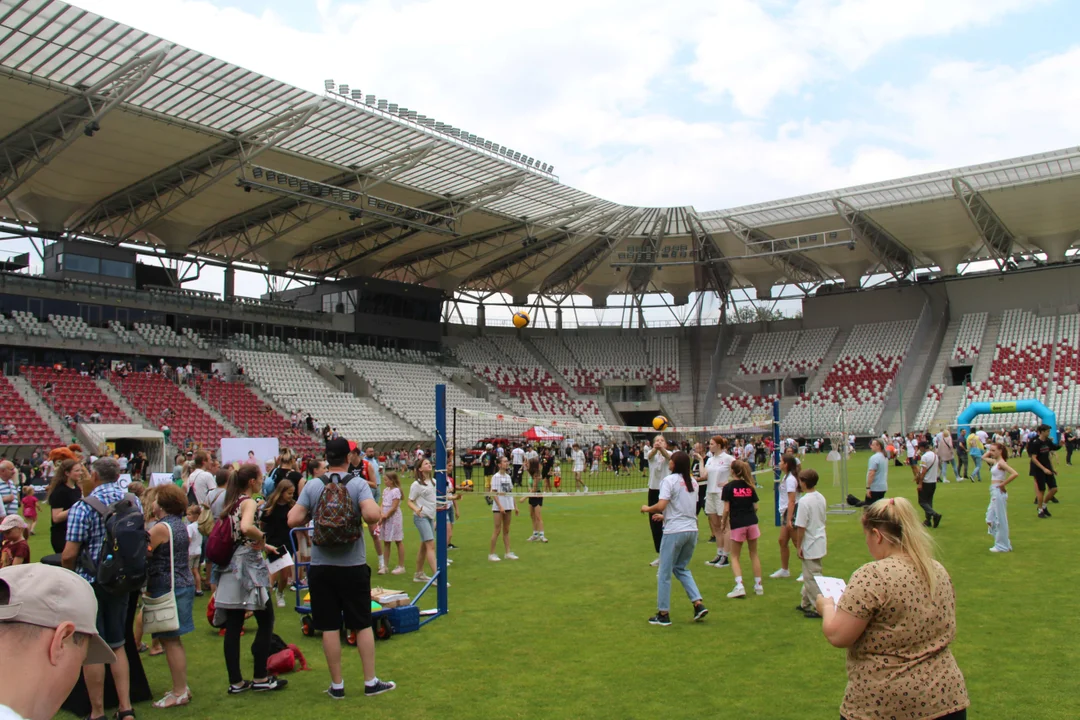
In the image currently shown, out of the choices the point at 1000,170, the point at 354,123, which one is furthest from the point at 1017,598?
the point at 1000,170

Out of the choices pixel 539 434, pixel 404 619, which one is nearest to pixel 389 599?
pixel 404 619

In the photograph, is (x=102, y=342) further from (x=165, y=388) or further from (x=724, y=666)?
(x=724, y=666)

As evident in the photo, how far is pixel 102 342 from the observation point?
1454 inches

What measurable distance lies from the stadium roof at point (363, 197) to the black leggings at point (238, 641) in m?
21.6

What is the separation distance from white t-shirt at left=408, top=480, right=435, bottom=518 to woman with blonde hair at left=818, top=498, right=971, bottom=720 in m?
8.09

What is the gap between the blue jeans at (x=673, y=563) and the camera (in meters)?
8.12

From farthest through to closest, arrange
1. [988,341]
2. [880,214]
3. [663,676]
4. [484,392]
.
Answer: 1. [484,392]
2. [988,341]
3. [880,214]
4. [663,676]

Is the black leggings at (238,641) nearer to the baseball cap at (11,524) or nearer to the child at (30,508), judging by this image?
the baseball cap at (11,524)

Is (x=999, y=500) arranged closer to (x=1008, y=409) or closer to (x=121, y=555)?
(x=121, y=555)

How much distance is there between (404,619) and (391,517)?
9.89ft

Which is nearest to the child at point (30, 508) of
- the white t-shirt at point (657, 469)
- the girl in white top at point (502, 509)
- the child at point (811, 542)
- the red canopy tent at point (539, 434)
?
the girl in white top at point (502, 509)

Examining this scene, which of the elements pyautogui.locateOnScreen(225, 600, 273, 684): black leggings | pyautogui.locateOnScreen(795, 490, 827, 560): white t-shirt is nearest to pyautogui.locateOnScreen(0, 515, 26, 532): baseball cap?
pyautogui.locateOnScreen(225, 600, 273, 684): black leggings

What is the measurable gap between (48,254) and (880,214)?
41.9 m

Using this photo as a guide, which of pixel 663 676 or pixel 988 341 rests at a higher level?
pixel 988 341
